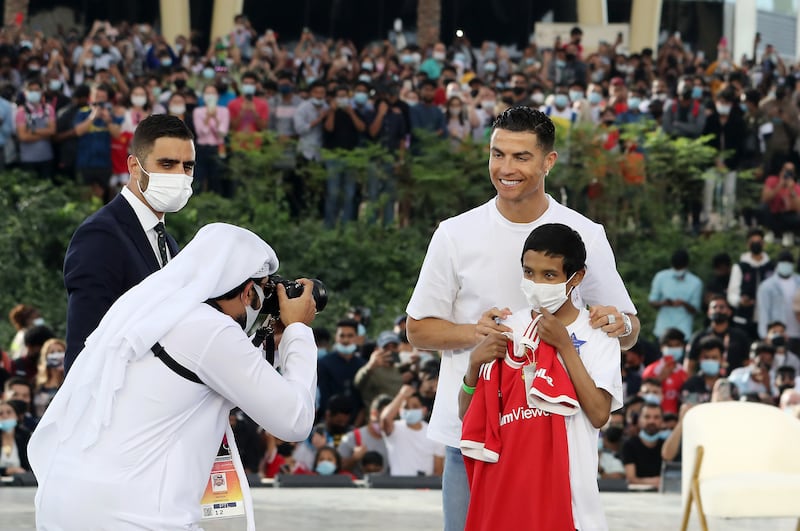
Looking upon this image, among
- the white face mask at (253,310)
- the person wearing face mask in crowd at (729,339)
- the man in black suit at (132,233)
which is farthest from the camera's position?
the person wearing face mask in crowd at (729,339)

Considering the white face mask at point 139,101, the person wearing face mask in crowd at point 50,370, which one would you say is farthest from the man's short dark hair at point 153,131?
the white face mask at point 139,101

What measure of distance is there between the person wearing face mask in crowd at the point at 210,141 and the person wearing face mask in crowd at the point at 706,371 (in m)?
7.01

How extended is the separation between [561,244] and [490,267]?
1.16ft

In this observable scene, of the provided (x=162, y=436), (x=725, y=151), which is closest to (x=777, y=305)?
(x=725, y=151)

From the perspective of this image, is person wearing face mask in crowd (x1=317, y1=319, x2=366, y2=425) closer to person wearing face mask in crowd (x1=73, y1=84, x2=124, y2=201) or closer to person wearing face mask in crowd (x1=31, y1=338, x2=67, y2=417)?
person wearing face mask in crowd (x1=31, y1=338, x2=67, y2=417)

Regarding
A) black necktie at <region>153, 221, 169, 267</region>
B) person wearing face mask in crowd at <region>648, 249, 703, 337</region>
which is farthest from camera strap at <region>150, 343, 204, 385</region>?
person wearing face mask in crowd at <region>648, 249, 703, 337</region>

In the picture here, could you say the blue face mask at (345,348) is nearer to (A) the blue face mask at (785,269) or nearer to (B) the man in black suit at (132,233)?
(A) the blue face mask at (785,269)

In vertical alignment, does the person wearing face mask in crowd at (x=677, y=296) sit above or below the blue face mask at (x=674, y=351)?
above

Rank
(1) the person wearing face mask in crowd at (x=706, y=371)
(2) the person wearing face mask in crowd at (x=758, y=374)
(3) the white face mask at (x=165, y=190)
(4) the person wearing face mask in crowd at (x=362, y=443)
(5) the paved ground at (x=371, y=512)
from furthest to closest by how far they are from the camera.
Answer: (2) the person wearing face mask in crowd at (x=758, y=374) → (1) the person wearing face mask in crowd at (x=706, y=371) → (4) the person wearing face mask in crowd at (x=362, y=443) → (5) the paved ground at (x=371, y=512) → (3) the white face mask at (x=165, y=190)

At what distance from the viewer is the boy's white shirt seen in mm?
4465

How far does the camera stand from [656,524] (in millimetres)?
8133

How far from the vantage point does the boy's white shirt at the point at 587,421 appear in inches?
176

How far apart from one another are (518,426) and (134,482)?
1.19 meters

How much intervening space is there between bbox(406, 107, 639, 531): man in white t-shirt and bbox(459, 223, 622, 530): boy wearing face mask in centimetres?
21
